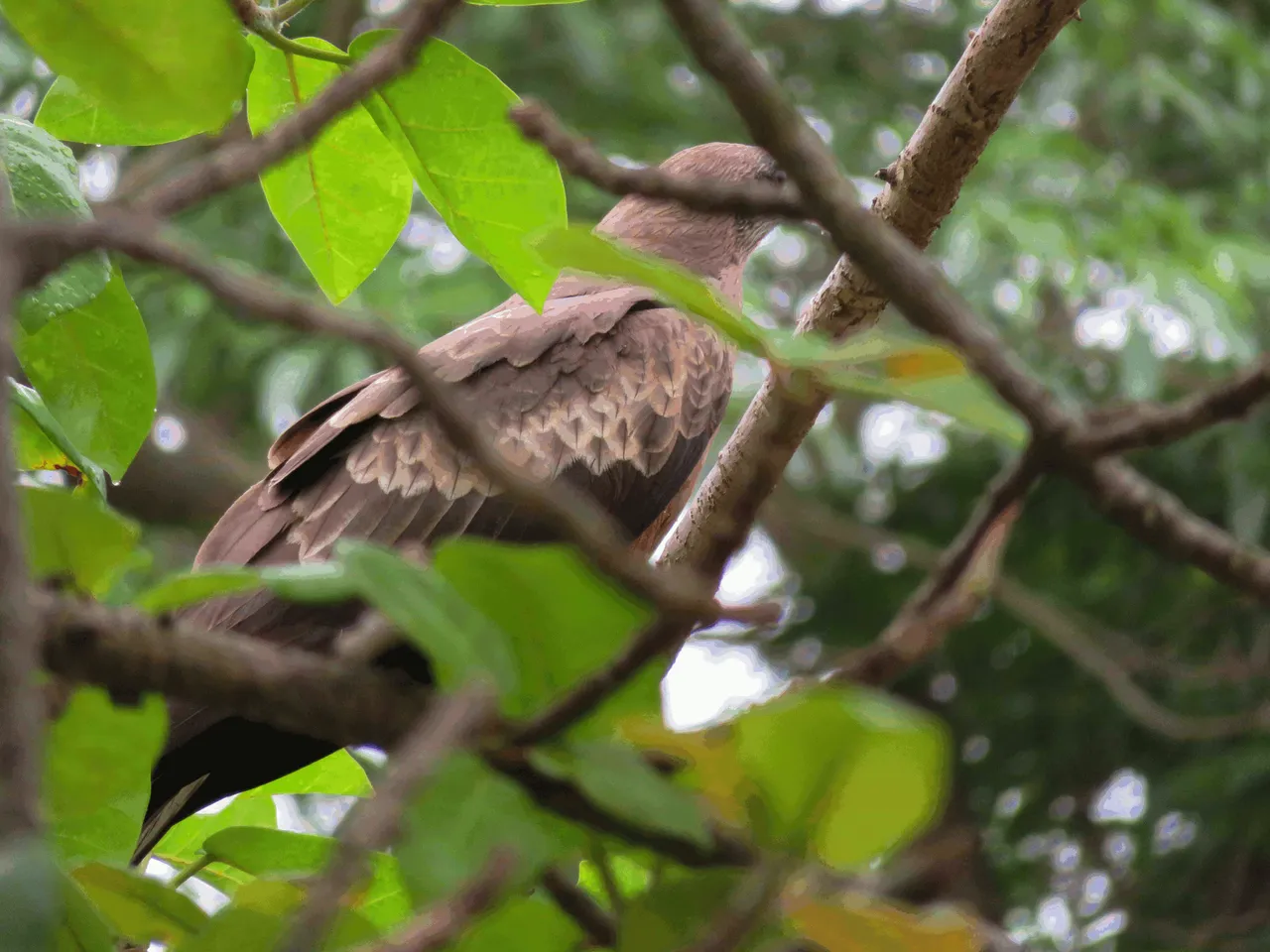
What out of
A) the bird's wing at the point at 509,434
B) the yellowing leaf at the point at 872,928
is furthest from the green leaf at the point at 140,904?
the bird's wing at the point at 509,434

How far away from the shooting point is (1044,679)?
709 cm

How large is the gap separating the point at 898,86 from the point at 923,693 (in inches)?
121

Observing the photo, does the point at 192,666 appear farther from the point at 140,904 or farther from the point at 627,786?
the point at 140,904

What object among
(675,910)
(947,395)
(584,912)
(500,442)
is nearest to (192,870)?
(584,912)

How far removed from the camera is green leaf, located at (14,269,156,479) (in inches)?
57.9

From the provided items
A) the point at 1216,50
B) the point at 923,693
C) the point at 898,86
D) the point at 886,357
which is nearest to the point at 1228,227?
the point at 1216,50

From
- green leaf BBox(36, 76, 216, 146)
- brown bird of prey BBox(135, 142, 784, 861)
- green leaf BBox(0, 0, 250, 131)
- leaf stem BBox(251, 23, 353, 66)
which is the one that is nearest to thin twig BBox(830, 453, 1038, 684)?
green leaf BBox(0, 0, 250, 131)

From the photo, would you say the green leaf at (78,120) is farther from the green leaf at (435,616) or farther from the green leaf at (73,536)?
the green leaf at (435,616)

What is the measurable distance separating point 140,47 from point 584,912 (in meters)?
0.71

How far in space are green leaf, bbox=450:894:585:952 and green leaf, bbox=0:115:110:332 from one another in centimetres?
68

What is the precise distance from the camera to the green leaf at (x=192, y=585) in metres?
0.87

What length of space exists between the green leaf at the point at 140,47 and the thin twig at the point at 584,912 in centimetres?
65

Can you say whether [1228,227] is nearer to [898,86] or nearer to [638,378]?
[898,86]

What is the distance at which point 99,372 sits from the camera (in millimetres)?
1482
